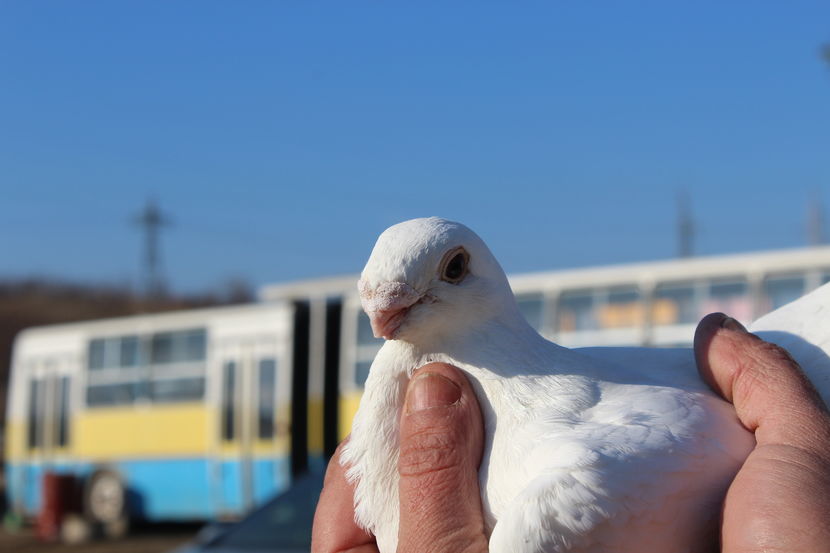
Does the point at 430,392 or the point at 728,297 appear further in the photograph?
the point at 728,297

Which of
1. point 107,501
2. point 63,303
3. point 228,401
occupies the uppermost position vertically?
point 228,401

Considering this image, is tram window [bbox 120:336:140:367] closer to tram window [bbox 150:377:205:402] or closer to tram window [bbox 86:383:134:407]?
tram window [bbox 86:383:134:407]

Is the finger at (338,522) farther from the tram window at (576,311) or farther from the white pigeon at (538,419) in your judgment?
the tram window at (576,311)

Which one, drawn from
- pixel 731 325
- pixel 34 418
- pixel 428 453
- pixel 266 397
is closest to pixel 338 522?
pixel 428 453

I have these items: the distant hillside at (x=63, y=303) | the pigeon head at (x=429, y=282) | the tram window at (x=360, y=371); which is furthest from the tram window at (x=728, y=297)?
the distant hillside at (x=63, y=303)

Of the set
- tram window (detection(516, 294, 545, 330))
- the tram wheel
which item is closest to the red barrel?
the tram wheel

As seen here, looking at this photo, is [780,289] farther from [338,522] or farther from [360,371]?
[338,522]
